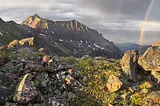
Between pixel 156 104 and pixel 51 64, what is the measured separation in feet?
38.4

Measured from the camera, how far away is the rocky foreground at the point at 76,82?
20984mm

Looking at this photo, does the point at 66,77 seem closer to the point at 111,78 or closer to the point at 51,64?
the point at 51,64

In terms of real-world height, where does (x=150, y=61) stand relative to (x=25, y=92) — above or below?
above

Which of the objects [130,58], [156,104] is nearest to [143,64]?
[130,58]

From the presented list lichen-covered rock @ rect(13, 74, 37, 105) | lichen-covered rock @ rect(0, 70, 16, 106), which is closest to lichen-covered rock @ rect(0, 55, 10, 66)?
lichen-covered rock @ rect(0, 70, 16, 106)

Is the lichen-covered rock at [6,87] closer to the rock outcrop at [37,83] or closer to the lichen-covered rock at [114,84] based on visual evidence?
the rock outcrop at [37,83]

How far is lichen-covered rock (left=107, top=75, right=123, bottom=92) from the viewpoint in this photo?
77.8 feet

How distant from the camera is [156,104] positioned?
69.1 feet

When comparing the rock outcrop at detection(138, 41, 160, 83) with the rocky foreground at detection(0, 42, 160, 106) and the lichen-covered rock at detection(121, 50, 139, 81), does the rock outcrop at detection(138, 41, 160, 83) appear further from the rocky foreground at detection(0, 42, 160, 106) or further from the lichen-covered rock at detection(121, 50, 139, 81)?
the lichen-covered rock at detection(121, 50, 139, 81)

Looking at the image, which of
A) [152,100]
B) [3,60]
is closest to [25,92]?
[3,60]

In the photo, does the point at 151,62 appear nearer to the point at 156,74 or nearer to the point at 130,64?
the point at 156,74

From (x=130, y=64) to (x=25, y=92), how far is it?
531 inches

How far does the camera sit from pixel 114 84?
78.6ft

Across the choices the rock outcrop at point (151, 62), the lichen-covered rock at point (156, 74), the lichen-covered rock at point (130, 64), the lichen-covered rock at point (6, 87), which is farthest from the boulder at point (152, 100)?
the lichen-covered rock at point (6, 87)
